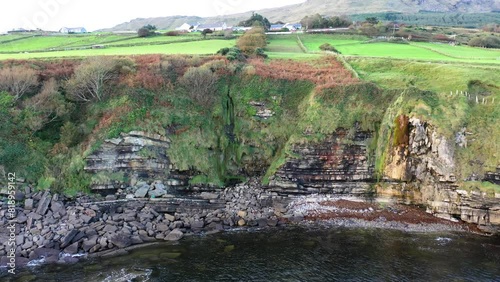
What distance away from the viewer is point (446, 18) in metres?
151

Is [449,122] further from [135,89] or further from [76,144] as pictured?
[76,144]

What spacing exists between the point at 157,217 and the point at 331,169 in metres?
17.6

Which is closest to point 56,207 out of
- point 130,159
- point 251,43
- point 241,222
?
point 130,159

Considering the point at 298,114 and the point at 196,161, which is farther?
the point at 298,114

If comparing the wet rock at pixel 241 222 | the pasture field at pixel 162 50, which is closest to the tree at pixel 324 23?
the pasture field at pixel 162 50

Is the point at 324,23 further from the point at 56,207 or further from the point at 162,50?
the point at 56,207

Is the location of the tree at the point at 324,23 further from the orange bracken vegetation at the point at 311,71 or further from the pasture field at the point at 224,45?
the orange bracken vegetation at the point at 311,71

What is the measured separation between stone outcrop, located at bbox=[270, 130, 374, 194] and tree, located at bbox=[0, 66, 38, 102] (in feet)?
93.2

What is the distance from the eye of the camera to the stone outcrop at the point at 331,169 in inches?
1565

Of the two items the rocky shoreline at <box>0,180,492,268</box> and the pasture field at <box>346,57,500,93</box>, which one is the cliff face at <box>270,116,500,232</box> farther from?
the pasture field at <box>346,57,500,93</box>

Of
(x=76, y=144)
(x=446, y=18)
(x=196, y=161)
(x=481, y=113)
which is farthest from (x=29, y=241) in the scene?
(x=446, y=18)

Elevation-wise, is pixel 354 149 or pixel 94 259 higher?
pixel 354 149

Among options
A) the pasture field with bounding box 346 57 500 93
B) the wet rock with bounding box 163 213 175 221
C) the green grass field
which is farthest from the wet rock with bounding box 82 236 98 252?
the green grass field

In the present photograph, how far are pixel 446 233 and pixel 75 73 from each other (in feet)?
137
